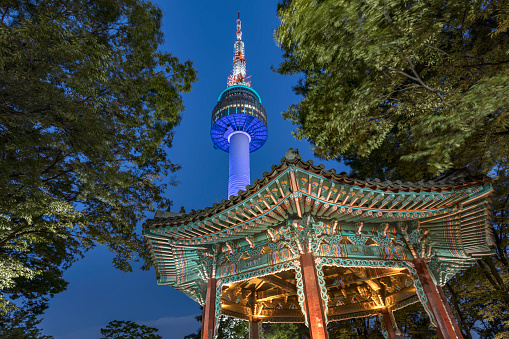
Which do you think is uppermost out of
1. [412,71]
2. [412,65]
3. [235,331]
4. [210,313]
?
[412,71]

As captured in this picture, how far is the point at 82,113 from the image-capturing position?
698cm

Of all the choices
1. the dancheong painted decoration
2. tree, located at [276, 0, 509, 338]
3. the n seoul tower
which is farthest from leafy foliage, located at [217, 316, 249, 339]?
the n seoul tower

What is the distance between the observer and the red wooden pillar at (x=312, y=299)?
522cm

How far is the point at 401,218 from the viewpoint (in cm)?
681

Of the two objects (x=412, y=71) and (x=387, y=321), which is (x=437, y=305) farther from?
(x=412, y=71)

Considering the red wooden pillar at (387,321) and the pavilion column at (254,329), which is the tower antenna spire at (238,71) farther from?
the red wooden pillar at (387,321)

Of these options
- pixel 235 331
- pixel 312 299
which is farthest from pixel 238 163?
pixel 312 299

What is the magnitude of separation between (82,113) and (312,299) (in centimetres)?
711

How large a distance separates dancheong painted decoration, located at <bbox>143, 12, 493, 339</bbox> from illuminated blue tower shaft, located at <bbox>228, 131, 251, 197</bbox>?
979 inches

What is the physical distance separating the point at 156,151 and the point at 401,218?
994 centimetres

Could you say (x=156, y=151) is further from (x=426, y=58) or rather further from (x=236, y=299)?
(x=426, y=58)

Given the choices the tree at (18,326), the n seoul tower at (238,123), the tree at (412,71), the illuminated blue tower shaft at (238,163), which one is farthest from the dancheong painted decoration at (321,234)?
the n seoul tower at (238,123)

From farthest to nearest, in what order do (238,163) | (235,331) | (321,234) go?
(238,163) → (235,331) → (321,234)

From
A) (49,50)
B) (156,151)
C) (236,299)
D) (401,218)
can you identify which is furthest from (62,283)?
(401,218)
